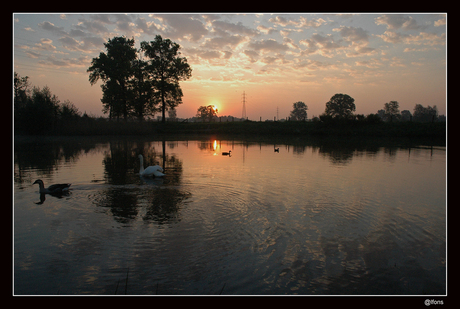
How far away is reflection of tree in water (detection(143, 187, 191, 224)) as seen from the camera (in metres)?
8.09

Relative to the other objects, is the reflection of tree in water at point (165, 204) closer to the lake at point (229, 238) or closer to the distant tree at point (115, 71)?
the lake at point (229, 238)

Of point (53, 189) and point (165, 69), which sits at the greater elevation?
point (165, 69)

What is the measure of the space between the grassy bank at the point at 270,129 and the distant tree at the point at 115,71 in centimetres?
622

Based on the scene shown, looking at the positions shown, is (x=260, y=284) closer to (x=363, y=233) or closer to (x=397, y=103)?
(x=363, y=233)

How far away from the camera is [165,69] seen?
6019cm

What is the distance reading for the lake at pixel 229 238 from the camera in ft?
16.6

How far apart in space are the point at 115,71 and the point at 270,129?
3275 cm

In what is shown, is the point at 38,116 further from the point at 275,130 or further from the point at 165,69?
the point at 275,130

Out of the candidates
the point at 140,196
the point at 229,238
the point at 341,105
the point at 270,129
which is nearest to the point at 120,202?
the point at 140,196

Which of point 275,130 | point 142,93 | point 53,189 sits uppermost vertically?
point 142,93

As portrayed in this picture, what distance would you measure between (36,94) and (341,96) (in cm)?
8834

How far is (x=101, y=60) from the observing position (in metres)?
52.1

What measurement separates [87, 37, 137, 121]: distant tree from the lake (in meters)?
44.1
